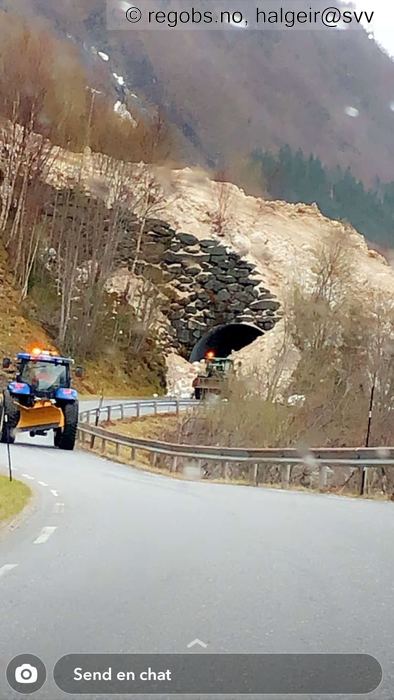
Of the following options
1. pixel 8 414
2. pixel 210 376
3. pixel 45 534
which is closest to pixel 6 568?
pixel 45 534

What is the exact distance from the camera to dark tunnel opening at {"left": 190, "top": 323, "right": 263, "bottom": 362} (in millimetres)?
58250

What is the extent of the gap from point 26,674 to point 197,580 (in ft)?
9.19

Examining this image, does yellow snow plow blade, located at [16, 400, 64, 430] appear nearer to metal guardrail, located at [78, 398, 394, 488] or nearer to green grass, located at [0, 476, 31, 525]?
metal guardrail, located at [78, 398, 394, 488]

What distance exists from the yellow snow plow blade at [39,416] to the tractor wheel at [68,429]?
0.20 metres

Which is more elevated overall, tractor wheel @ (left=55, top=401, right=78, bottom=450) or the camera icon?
the camera icon

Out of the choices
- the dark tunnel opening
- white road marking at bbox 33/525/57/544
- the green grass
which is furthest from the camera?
the dark tunnel opening

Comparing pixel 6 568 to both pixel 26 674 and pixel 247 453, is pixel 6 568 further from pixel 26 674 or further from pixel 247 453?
pixel 247 453

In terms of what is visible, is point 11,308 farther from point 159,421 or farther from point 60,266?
point 159,421

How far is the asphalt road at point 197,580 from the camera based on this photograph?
536cm

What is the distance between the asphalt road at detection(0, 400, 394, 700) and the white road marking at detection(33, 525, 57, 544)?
0.03 metres

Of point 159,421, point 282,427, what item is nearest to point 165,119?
point 159,421

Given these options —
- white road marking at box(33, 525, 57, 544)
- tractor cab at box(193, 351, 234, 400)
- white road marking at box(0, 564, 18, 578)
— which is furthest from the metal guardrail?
white road marking at box(0, 564, 18, 578)

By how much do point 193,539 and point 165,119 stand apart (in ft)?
139

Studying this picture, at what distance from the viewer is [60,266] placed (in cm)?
5278
